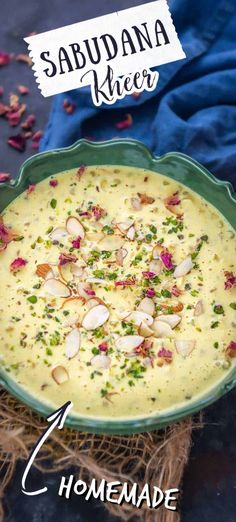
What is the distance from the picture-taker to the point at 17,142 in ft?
7.55

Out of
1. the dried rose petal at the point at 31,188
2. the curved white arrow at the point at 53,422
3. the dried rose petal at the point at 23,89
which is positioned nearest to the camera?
the curved white arrow at the point at 53,422

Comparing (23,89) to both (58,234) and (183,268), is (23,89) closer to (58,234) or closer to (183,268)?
(58,234)

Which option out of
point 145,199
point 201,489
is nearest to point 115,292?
point 145,199

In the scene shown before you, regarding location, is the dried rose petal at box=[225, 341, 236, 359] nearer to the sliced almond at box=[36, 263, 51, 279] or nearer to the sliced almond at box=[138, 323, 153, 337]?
the sliced almond at box=[138, 323, 153, 337]

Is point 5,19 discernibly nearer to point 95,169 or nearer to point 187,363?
point 95,169

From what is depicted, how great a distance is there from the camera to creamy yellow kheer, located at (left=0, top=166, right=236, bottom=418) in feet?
6.04

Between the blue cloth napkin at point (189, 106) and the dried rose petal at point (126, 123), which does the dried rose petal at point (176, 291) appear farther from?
the dried rose petal at point (126, 123)

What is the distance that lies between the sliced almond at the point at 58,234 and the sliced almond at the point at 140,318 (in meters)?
0.25

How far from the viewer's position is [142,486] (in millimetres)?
1957

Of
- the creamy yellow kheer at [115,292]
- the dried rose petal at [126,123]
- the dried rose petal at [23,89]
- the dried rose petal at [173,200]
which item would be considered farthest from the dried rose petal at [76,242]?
the dried rose petal at [23,89]

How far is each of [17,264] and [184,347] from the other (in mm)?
420

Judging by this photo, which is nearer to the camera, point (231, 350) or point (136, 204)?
point (231, 350)

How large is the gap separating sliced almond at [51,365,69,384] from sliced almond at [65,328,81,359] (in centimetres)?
3

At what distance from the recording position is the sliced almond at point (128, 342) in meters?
1.85
